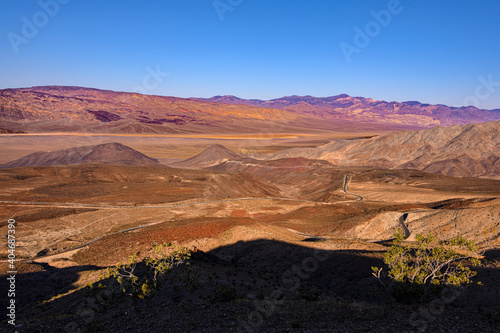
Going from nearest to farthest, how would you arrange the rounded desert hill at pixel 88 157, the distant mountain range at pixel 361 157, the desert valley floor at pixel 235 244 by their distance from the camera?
the desert valley floor at pixel 235 244 → the distant mountain range at pixel 361 157 → the rounded desert hill at pixel 88 157

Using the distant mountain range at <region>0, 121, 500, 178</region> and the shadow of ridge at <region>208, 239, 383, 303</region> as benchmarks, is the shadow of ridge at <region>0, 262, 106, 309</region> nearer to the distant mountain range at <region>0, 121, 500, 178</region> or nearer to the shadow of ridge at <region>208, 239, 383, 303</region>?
the shadow of ridge at <region>208, 239, 383, 303</region>

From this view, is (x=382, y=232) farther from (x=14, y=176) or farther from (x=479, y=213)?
(x=14, y=176)

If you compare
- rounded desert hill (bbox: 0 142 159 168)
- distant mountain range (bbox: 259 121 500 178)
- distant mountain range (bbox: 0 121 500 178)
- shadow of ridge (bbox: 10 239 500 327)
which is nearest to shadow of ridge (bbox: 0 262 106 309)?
shadow of ridge (bbox: 10 239 500 327)

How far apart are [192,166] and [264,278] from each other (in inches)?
3087

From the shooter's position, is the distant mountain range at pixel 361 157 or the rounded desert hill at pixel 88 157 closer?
the distant mountain range at pixel 361 157

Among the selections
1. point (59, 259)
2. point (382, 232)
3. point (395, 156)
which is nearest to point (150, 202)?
point (59, 259)

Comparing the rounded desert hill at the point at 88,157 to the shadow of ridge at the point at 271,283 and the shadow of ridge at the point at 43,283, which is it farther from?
the shadow of ridge at the point at 271,283

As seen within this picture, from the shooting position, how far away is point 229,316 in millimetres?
12477

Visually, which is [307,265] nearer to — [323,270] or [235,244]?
[323,270]

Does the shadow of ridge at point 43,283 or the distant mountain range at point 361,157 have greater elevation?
the distant mountain range at point 361,157

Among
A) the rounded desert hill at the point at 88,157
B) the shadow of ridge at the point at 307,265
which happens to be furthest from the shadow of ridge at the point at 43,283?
the rounded desert hill at the point at 88,157
